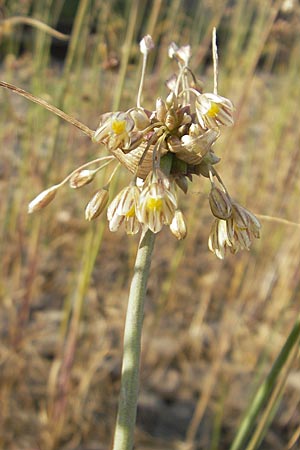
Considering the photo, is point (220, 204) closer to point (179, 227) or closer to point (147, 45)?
point (179, 227)

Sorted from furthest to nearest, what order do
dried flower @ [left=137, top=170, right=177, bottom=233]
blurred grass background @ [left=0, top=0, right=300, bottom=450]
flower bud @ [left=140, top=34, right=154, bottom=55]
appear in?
blurred grass background @ [left=0, top=0, right=300, bottom=450]
flower bud @ [left=140, top=34, right=154, bottom=55]
dried flower @ [left=137, top=170, right=177, bottom=233]

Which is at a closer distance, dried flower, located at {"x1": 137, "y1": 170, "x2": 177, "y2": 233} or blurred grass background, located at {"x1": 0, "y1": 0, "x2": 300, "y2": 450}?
dried flower, located at {"x1": 137, "y1": 170, "x2": 177, "y2": 233}

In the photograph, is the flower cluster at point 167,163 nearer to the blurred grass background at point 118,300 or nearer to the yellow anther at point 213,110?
the yellow anther at point 213,110

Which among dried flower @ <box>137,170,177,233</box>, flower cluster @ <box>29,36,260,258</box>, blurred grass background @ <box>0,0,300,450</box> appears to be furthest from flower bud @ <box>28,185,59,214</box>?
blurred grass background @ <box>0,0,300,450</box>

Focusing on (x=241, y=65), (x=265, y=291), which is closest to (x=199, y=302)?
(x=265, y=291)

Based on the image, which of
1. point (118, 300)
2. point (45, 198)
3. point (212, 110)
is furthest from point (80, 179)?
point (118, 300)

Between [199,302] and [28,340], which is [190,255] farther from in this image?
[28,340]

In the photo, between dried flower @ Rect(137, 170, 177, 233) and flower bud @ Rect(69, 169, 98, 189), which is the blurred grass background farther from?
dried flower @ Rect(137, 170, 177, 233)
